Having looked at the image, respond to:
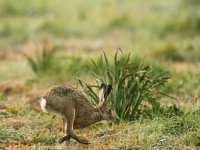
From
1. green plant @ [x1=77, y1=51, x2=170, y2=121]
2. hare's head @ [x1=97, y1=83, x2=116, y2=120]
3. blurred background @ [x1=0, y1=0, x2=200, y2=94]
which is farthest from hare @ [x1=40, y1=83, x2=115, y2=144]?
blurred background @ [x1=0, y1=0, x2=200, y2=94]

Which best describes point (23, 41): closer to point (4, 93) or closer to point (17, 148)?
point (4, 93)

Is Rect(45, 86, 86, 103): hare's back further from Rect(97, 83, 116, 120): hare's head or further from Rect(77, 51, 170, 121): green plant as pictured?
Rect(77, 51, 170, 121): green plant

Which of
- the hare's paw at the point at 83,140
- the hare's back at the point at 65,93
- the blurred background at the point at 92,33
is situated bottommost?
the hare's paw at the point at 83,140

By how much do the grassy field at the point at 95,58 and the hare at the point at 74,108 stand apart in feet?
0.63

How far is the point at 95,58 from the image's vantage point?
12.9 meters

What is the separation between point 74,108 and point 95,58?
5455 millimetres

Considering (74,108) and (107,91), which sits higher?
(107,91)

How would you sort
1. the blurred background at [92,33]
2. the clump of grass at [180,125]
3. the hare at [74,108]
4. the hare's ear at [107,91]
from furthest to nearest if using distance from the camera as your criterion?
the blurred background at [92,33] → the hare's ear at [107,91] → the clump of grass at [180,125] → the hare at [74,108]

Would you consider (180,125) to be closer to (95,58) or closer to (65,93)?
(65,93)

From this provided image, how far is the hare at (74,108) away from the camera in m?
7.26

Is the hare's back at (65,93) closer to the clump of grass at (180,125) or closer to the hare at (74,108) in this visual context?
the hare at (74,108)

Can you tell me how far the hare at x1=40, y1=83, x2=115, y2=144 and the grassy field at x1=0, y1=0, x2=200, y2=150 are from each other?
0.63 ft

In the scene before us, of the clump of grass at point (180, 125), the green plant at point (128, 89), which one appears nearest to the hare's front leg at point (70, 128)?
the clump of grass at point (180, 125)

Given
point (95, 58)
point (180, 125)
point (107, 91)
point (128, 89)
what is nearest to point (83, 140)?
point (107, 91)
